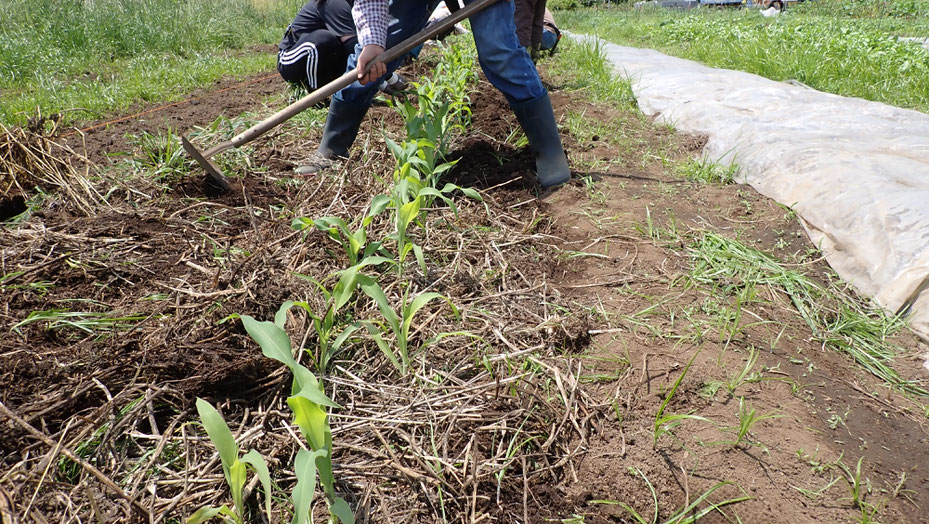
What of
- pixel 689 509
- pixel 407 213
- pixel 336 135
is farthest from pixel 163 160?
pixel 689 509

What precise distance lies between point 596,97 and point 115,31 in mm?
5228

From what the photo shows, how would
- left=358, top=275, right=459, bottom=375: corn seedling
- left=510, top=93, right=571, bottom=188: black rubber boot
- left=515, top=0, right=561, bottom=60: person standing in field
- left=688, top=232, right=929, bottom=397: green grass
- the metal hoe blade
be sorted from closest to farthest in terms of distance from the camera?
1. left=358, top=275, right=459, bottom=375: corn seedling
2. left=688, top=232, right=929, bottom=397: green grass
3. the metal hoe blade
4. left=510, top=93, right=571, bottom=188: black rubber boot
5. left=515, top=0, right=561, bottom=60: person standing in field

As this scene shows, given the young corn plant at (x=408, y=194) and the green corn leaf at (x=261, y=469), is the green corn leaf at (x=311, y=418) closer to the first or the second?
the green corn leaf at (x=261, y=469)

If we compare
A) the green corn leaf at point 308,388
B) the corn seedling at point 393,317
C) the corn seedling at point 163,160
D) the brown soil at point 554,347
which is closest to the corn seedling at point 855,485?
the brown soil at point 554,347

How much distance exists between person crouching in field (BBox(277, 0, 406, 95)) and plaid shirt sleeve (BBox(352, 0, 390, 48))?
1390mm

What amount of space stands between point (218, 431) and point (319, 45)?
3.55 meters

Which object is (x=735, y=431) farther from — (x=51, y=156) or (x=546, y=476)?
(x=51, y=156)

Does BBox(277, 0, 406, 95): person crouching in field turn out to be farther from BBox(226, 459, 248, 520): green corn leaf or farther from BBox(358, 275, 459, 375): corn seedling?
BBox(226, 459, 248, 520): green corn leaf

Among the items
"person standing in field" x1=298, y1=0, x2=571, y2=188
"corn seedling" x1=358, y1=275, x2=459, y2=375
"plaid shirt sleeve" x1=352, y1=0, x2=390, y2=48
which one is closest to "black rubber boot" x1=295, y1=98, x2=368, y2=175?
"person standing in field" x1=298, y1=0, x2=571, y2=188

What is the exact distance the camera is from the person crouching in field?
390 cm

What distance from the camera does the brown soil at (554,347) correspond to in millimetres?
1204

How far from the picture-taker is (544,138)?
2.67 meters

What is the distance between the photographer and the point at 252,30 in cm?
792

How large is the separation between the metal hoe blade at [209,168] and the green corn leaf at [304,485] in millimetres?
1826
